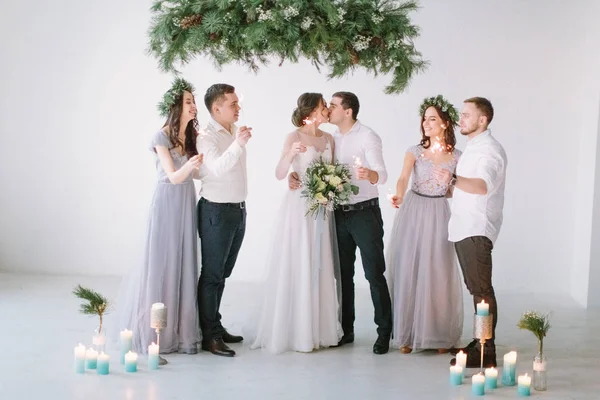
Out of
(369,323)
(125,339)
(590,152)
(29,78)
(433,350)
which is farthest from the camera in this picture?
(29,78)

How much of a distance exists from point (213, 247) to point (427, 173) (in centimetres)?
156

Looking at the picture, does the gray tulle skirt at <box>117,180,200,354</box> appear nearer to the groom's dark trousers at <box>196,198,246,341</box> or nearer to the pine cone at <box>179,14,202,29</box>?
the groom's dark trousers at <box>196,198,246,341</box>

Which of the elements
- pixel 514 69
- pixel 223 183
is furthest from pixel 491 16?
pixel 223 183

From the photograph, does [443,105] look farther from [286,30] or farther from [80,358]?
[80,358]

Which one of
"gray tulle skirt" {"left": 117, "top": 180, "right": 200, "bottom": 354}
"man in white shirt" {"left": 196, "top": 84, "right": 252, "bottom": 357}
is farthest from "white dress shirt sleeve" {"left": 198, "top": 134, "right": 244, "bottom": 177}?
"gray tulle skirt" {"left": 117, "top": 180, "right": 200, "bottom": 354}

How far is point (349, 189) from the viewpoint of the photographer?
6676 millimetres

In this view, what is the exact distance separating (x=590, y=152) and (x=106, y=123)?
15.3 feet

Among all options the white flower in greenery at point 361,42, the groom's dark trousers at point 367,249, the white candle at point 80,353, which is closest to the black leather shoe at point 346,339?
the groom's dark trousers at point 367,249

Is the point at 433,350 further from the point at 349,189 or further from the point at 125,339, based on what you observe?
the point at 125,339

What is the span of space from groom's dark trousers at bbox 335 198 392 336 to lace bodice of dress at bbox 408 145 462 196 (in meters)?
0.33

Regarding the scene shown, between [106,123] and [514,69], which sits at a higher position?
[514,69]

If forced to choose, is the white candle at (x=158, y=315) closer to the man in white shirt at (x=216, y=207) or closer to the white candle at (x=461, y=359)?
the man in white shirt at (x=216, y=207)

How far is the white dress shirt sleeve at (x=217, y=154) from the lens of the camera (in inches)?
255

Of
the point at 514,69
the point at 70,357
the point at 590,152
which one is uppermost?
the point at 514,69
